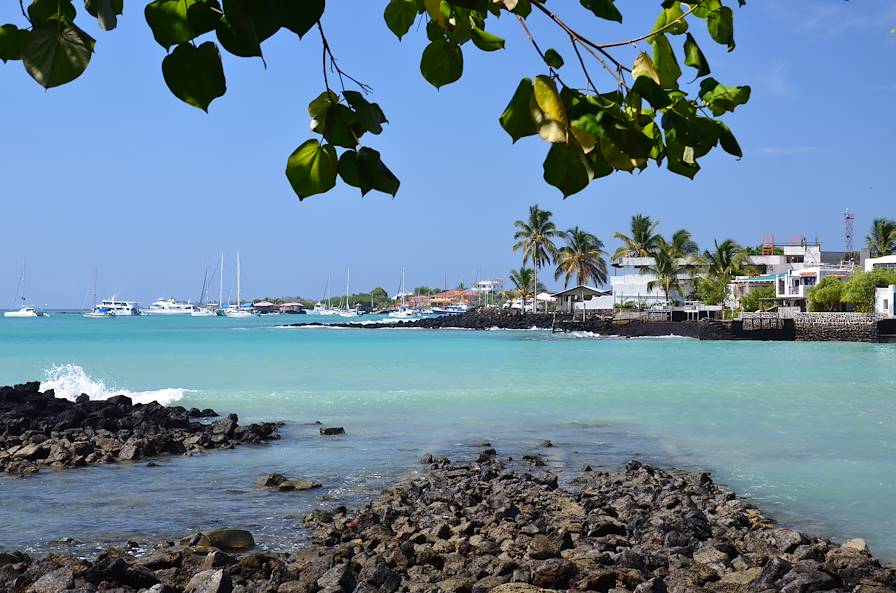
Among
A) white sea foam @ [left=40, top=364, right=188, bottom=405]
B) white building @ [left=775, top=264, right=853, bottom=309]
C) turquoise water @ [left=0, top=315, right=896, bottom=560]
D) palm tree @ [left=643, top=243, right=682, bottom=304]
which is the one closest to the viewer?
turquoise water @ [left=0, top=315, right=896, bottom=560]

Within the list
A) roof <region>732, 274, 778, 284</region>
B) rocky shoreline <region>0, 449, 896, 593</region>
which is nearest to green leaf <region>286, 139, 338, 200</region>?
rocky shoreline <region>0, 449, 896, 593</region>

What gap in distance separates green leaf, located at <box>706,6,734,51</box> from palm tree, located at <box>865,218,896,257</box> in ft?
292

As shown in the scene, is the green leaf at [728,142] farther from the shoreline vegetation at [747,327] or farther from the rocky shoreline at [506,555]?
the shoreline vegetation at [747,327]

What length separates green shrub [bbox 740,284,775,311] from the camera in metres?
72.0

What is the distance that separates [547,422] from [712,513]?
9016 millimetres

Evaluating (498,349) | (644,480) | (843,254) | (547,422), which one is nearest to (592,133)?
(644,480)

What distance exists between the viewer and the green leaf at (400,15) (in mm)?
1495

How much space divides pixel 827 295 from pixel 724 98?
68721 mm

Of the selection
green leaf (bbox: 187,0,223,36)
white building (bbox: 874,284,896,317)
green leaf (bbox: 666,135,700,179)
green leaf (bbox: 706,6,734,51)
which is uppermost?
white building (bbox: 874,284,896,317)

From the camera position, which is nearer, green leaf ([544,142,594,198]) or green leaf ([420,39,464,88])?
green leaf ([544,142,594,198])

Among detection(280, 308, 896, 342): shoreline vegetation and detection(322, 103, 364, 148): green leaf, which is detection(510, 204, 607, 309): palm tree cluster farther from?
detection(322, 103, 364, 148): green leaf

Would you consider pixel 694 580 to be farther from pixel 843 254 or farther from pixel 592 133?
pixel 843 254

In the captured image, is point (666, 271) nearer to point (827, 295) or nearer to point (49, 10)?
point (827, 295)

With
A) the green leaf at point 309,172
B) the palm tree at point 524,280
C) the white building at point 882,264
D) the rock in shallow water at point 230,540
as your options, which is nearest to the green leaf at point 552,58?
the green leaf at point 309,172
